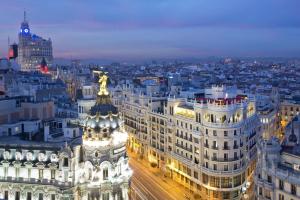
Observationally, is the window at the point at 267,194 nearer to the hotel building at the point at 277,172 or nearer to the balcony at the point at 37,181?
the hotel building at the point at 277,172

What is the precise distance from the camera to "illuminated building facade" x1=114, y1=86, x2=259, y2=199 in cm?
11912

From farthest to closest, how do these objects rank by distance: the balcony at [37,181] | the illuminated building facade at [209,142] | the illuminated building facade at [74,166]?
1. the illuminated building facade at [209,142]
2. the illuminated building facade at [74,166]
3. the balcony at [37,181]

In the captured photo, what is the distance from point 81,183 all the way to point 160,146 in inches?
2586

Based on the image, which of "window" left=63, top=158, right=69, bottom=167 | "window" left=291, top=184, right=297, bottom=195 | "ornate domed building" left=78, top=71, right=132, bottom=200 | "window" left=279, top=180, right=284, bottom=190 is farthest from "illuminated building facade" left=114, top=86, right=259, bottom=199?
"window" left=63, top=158, right=69, bottom=167

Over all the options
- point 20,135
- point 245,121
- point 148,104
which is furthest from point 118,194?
point 148,104

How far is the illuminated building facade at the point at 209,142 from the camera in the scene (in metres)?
119

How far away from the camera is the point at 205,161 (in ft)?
403

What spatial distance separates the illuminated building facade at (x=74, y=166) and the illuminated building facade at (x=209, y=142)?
36.3 meters

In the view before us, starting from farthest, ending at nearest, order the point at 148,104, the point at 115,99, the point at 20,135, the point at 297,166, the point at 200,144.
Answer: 1. the point at 115,99
2. the point at 148,104
3. the point at 200,144
4. the point at 20,135
5. the point at 297,166

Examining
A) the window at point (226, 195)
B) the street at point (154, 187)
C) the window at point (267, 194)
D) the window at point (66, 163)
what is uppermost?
the window at point (66, 163)

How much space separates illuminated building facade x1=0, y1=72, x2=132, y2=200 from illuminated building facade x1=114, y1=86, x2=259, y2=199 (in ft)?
119

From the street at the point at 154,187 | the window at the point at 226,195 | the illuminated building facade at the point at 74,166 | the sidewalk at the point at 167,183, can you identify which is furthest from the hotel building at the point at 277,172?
the street at the point at 154,187

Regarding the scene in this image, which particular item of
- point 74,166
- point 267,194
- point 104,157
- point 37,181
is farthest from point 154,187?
point 37,181

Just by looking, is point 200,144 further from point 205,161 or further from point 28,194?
point 28,194
